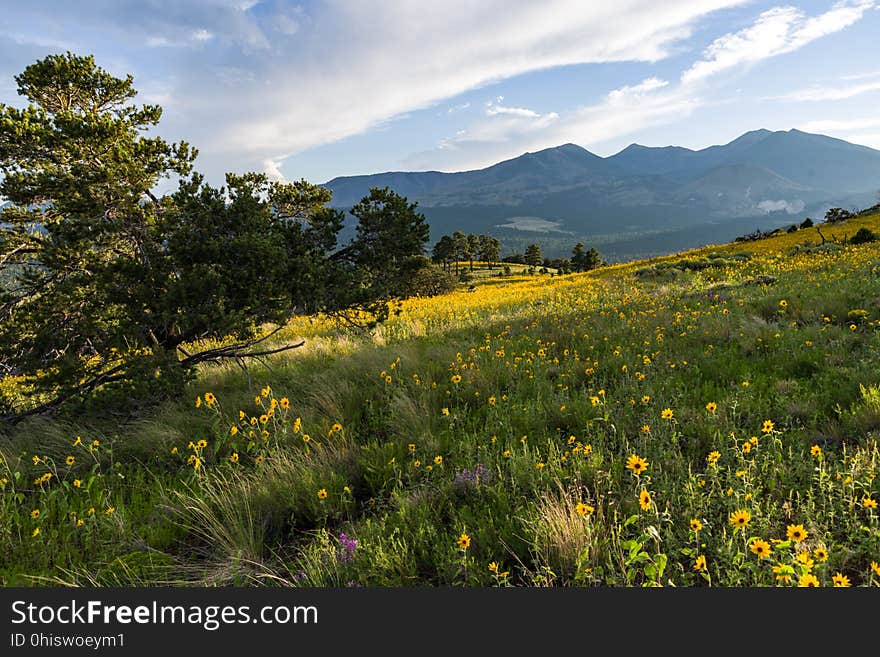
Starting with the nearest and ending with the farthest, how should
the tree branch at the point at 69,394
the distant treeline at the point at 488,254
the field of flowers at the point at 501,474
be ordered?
the field of flowers at the point at 501,474 → the tree branch at the point at 69,394 → the distant treeline at the point at 488,254

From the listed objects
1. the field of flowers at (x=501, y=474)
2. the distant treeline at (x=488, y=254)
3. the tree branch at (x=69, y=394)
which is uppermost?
the distant treeline at (x=488, y=254)

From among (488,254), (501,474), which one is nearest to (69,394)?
(501,474)

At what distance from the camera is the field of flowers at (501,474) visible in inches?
89.0

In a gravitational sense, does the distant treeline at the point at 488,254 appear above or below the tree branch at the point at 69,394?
above

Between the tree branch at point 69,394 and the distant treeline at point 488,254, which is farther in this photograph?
the distant treeline at point 488,254

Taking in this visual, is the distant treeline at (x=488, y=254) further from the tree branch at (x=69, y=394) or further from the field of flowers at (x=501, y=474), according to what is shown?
the field of flowers at (x=501, y=474)

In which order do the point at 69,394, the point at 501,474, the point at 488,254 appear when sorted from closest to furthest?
the point at 501,474
the point at 69,394
the point at 488,254

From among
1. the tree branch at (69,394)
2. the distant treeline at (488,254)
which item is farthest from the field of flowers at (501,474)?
the distant treeline at (488,254)

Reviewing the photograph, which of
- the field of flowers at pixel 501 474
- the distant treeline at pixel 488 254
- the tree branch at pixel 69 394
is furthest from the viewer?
the distant treeline at pixel 488 254

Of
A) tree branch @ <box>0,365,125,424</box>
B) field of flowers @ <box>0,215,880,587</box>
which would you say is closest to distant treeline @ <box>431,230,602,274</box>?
tree branch @ <box>0,365,125,424</box>

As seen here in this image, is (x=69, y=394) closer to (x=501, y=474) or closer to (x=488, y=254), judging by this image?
(x=501, y=474)

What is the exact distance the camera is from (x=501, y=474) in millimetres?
3008

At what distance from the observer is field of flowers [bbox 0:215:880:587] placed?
89.0 inches

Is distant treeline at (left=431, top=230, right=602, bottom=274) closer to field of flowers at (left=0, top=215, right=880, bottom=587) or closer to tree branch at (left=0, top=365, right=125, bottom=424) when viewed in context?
tree branch at (left=0, top=365, right=125, bottom=424)
